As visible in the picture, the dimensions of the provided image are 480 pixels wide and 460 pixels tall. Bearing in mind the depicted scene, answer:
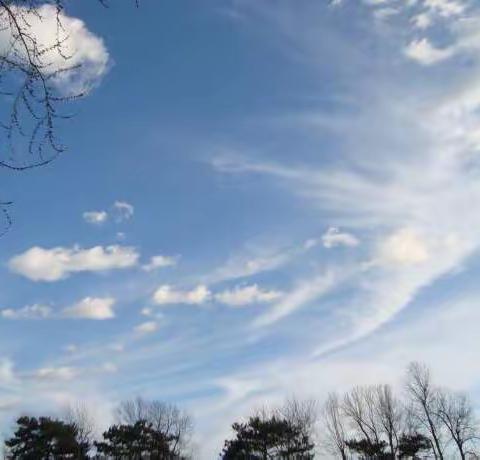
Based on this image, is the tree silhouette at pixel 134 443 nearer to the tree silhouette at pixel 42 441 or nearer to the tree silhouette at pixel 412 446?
the tree silhouette at pixel 42 441

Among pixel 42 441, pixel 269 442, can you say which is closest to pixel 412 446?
pixel 269 442

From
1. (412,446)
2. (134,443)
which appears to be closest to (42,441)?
(134,443)

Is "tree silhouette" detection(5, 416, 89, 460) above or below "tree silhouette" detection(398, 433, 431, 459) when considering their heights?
above

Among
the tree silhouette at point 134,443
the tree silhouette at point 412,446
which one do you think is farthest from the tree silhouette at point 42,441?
the tree silhouette at point 412,446

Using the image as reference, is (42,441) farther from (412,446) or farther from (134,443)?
(412,446)

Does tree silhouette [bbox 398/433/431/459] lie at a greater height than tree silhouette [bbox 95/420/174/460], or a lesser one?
lesser

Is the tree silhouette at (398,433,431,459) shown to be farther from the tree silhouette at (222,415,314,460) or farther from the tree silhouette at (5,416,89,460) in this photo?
the tree silhouette at (5,416,89,460)

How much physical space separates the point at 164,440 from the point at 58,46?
6949 cm

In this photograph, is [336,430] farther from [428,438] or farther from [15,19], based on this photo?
[15,19]

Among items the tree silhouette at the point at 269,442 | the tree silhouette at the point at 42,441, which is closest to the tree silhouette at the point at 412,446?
the tree silhouette at the point at 269,442

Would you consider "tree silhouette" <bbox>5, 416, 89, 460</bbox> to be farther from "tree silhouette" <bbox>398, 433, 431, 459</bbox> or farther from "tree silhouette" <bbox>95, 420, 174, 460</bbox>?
"tree silhouette" <bbox>398, 433, 431, 459</bbox>

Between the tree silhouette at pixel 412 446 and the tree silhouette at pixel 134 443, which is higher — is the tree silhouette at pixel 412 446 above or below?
below

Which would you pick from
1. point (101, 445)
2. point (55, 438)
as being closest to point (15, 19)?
point (55, 438)

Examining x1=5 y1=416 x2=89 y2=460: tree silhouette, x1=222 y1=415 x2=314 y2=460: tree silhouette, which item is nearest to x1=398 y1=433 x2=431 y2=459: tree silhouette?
x1=222 y1=415 x2=314 y2=460: tree silhouette
